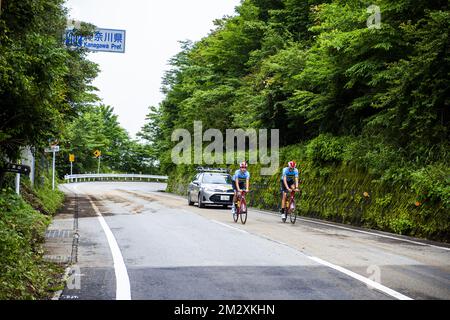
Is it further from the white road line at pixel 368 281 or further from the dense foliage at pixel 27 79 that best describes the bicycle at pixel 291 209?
the dense foliage at pixel 27 79

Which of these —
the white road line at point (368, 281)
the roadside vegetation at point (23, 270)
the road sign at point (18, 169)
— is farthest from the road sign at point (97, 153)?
the white road line at point (368, 281)

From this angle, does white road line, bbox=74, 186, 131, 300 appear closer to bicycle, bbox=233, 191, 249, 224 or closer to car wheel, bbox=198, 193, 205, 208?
bicycle, bbox=233, 191, 249, 224

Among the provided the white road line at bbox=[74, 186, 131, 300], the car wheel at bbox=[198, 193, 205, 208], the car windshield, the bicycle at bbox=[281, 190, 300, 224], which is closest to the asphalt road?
the white road line at bbox=[74, 186, 131, 300]

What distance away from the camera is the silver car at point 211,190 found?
22625 millimetres

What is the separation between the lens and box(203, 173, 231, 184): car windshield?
23844 mm

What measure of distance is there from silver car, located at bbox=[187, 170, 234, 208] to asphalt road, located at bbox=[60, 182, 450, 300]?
9.19 metres

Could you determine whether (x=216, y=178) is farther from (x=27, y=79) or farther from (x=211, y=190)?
(x=27, y=79)

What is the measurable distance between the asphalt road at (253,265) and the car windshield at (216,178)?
34.3 feet

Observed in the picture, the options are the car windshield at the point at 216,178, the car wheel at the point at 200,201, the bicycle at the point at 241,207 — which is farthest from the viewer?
the car windshield at the point at 216,178

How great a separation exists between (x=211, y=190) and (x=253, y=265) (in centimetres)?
1492

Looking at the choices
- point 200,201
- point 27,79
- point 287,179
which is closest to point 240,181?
point 287,179
